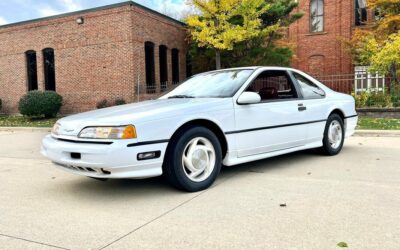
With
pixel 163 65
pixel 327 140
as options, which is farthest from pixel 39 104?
pixel 327 140

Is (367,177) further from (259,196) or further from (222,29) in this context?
(222,29)

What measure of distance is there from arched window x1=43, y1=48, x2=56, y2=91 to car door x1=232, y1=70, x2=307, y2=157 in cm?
1729

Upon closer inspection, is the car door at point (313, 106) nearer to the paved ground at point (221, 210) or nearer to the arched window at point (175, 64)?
the paved ground at point (221, 210)

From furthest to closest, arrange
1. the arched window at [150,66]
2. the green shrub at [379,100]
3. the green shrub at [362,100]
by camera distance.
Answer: the arched window at [150,66] < the green shrub at [362,100] < the green shrub at [379,100]

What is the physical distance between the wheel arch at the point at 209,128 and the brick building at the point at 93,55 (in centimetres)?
1373

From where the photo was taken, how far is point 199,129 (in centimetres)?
481

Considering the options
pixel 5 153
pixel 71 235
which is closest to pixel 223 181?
pixel 71 235

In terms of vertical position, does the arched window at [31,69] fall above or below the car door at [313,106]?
above

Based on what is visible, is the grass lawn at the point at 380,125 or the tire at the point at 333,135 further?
the grass lawn at the point at 380,125

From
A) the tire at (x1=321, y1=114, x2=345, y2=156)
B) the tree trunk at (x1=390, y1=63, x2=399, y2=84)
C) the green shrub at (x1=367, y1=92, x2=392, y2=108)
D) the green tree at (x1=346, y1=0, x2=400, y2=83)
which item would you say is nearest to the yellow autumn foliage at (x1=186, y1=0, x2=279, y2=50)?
the green tree at (x1=346, y1=0, x2=400, y2=83)

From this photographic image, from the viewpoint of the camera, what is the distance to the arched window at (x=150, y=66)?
19.7 m

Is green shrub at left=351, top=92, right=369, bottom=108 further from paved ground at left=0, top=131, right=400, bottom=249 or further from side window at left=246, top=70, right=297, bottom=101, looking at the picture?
side window at left=246, top=70, right=297, bottom=101

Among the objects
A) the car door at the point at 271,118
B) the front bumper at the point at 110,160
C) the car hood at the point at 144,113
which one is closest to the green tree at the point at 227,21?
the car door at the point at 271,118

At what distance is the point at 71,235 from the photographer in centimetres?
355
